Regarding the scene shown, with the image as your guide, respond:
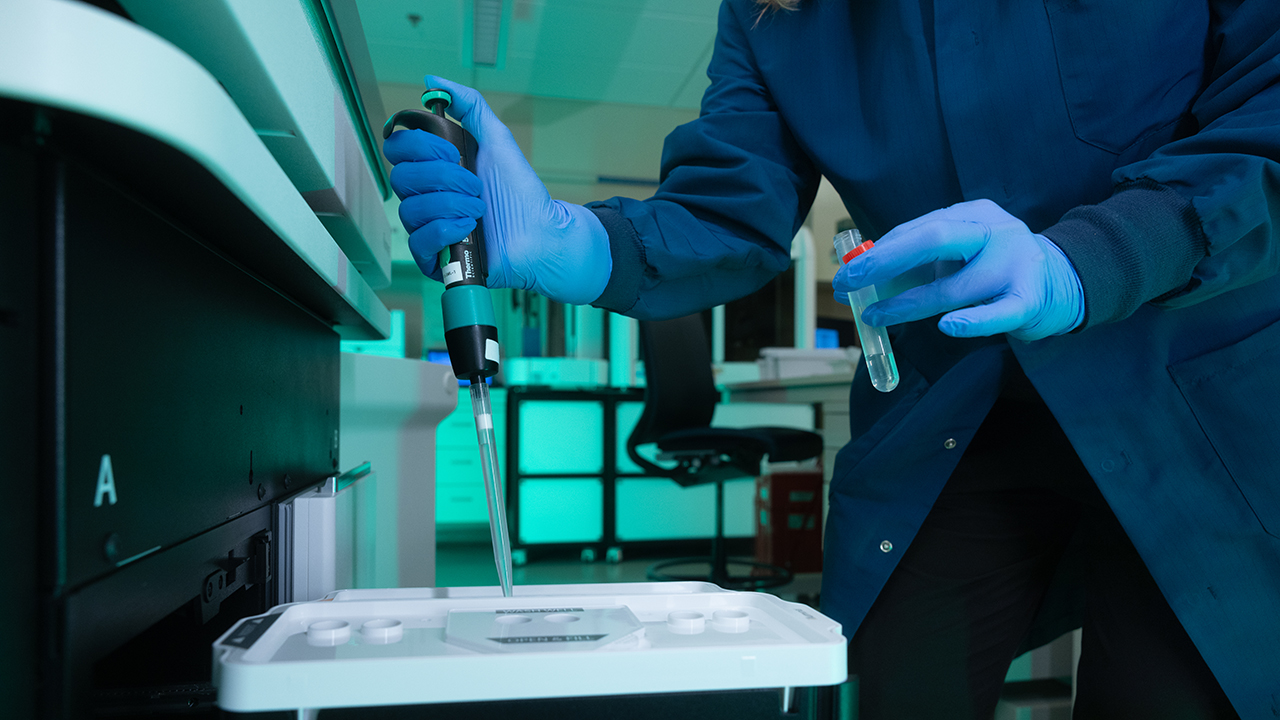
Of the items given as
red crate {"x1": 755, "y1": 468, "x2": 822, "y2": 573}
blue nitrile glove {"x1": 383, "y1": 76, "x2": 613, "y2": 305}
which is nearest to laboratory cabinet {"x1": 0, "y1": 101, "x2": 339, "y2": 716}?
blue nitrile glove {"x1": 383, "y1": 76, "x2": 613, "y2": 305}

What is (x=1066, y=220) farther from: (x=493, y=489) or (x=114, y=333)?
(x=114, y=333)

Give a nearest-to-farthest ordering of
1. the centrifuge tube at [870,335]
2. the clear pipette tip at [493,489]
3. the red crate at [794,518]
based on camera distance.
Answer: the clear pipette tip at [493,489]
the centrifuge tube at [870,335]
the red crate at [794,518]

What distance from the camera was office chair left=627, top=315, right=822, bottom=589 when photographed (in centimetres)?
236

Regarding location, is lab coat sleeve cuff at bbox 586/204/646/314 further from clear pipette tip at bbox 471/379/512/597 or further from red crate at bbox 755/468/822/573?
red crate at bbox 755/468/822/573

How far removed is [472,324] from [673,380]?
2.05 meters

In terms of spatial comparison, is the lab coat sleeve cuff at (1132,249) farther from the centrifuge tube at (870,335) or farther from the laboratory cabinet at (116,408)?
the laboratory cabinet at (116,408)

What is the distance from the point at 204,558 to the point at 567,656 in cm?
20

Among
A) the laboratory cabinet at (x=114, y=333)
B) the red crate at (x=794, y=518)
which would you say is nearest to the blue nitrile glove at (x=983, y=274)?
the laboratory cabinet at (x=114, y=333)

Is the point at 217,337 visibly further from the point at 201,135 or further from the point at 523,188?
the point at 523,188

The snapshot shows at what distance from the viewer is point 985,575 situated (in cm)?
69

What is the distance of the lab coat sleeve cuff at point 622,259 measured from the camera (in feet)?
2.14

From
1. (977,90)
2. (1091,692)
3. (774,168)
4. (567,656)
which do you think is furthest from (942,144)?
(567,656)

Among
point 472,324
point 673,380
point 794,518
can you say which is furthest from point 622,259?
point 794,518

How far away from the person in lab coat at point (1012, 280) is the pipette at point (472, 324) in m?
0.02
